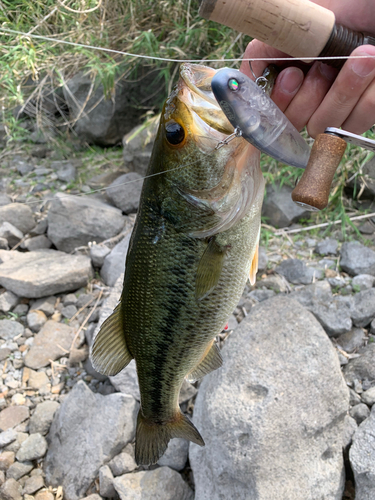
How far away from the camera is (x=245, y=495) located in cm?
219

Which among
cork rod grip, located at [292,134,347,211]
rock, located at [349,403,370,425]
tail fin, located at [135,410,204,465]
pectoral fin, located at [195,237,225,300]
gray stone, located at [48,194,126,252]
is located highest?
cork rod grip, located at [292,134,347,211]

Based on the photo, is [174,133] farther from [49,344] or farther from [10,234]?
[10,234]

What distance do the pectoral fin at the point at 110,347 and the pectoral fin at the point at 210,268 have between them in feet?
1.35

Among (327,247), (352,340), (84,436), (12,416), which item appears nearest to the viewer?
(84,436)

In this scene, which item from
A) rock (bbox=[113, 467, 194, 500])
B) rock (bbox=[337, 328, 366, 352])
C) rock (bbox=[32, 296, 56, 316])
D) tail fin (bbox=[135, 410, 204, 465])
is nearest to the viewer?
tail fin (bbox=[135, 410, 204, 465])

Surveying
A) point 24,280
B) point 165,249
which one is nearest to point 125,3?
point 24,280

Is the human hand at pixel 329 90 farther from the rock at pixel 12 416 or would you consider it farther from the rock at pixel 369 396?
the rock at pixel 12 416

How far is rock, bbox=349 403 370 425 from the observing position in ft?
8.25

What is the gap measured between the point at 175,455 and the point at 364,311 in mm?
1788

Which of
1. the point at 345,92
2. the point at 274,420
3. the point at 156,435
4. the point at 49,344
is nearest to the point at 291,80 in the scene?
the point at 345,92

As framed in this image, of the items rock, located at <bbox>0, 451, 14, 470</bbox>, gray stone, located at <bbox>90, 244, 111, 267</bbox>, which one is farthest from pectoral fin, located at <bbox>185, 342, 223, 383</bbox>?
gray stone, located at <bbox>90, 244, 111, 267</bbox>

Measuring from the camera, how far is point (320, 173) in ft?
3.96

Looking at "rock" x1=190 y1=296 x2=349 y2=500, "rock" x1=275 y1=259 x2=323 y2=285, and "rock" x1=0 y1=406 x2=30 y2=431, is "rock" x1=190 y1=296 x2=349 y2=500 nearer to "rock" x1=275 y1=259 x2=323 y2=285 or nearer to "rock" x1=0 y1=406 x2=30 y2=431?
"rock" x1=275 y1=259 x2=323 y2=285

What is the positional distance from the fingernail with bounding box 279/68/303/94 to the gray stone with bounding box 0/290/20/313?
309 centimetres
